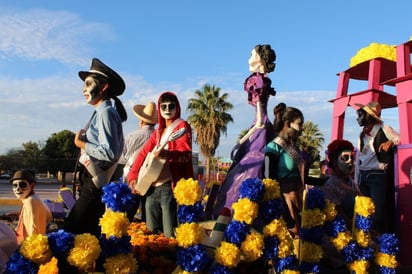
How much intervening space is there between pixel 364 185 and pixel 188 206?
3.72 metres

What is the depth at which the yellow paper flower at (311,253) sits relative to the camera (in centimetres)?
376

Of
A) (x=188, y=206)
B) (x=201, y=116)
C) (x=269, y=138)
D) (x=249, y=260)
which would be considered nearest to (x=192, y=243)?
(x=188, y=206)

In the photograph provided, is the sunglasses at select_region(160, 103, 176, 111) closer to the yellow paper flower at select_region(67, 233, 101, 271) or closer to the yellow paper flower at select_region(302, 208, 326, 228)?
the yellow paper flower at select_region(302, 208, 326, 228)

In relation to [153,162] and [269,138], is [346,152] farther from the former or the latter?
[153,162]

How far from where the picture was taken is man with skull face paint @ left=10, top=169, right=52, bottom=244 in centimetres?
389

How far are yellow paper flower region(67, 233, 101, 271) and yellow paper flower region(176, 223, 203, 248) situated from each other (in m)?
0.60

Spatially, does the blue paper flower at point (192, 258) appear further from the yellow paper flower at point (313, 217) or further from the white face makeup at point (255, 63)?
the white face makeup at point (255, 63)

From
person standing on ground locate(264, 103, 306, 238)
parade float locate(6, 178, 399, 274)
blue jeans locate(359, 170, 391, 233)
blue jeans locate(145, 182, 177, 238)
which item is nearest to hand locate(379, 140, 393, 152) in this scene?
blue jeans locate(359, 170, 391, 233)

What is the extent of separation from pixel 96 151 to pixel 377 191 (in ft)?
12.9

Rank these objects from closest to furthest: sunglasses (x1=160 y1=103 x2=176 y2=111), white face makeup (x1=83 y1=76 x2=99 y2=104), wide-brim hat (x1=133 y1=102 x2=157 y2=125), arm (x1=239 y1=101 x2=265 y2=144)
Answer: white face makeup (x1=83 y1=76 x2=99 y2=104)
sunglasses (x1=160 y1=103 x2=176 y2=111)
arm (x1=239 y1=101 x2=265 y2=144)
wide-brim hat (x1=133 y1=102 x2=157 y2=125)

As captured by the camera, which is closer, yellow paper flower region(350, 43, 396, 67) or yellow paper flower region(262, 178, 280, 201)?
yellow paper flower region(262, 178, 280, 201)

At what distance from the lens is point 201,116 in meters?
37.7

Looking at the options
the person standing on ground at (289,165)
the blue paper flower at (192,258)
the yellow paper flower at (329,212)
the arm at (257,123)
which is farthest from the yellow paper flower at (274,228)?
the arm at (257,123)

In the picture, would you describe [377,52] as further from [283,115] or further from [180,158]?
[180,158]
